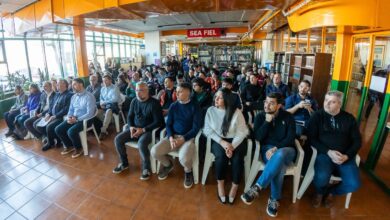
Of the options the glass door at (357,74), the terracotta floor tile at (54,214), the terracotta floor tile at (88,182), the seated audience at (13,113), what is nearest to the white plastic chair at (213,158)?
the terracotta floor tile at (88,182)

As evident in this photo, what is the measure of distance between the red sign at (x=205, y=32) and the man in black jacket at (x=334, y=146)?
7.87 meters

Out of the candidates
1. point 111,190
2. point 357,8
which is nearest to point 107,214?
point 111,190

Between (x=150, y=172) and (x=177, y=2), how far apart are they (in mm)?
2301

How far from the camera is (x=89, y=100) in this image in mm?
3482

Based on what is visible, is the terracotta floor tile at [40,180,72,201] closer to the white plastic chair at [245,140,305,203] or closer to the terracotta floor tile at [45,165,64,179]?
the terracotta floor tile at [45,165,64,179]

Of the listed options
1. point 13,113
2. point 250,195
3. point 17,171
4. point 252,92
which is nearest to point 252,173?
point 250,195

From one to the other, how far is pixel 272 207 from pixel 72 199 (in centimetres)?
213

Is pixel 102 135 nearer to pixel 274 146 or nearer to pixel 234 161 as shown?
pixel 234 161

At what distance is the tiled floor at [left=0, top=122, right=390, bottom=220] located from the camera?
2131mm

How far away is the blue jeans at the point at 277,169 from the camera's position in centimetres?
203

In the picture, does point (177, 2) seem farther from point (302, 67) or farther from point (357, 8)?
point (302, 67)

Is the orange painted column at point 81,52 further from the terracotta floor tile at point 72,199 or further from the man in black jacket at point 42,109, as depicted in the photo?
the terracotta floor tile at point 72,199

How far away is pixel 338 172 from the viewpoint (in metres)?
2.12

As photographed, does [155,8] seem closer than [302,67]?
Yes
